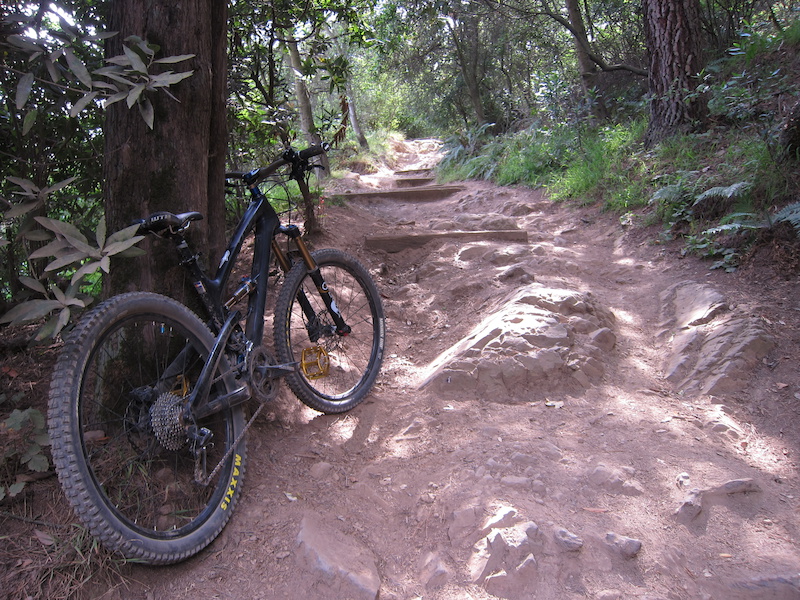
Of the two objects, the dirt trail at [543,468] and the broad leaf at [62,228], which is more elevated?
the broad leaf at [62,228]

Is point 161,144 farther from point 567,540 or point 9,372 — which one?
point 567,540

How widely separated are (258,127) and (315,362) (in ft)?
8.74

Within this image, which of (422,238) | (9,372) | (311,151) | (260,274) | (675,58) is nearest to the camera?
(9,372)

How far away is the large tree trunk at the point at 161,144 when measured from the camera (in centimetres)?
249

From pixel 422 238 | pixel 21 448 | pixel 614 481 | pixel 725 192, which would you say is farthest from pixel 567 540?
pixel 422 238

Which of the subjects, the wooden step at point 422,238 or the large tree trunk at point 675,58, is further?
the large tree trunk at point 675,58

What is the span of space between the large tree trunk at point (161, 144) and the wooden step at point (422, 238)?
3324 millimetres

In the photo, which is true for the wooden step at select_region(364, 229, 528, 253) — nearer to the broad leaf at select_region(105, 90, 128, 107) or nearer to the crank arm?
the crank arm

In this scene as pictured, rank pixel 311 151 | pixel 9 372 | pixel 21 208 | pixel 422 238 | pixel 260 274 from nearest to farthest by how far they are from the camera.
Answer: pixel 21 208 → pixel 9 372 → pixel 260 274 → pixel 311 151 → pixel 422 238

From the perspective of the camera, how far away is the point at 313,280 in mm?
3293

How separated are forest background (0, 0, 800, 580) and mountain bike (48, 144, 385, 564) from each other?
204mm

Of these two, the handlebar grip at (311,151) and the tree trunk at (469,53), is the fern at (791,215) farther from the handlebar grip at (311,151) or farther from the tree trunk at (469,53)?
the tree trunk at (469,53)

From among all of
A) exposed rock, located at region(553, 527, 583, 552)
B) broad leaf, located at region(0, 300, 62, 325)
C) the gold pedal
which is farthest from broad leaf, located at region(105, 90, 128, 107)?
exposed rock, located at region(553, 527, 583, 552)

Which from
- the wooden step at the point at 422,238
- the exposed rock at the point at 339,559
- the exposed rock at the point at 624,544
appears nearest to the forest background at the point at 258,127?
the exposed rock at the point at 339,559
